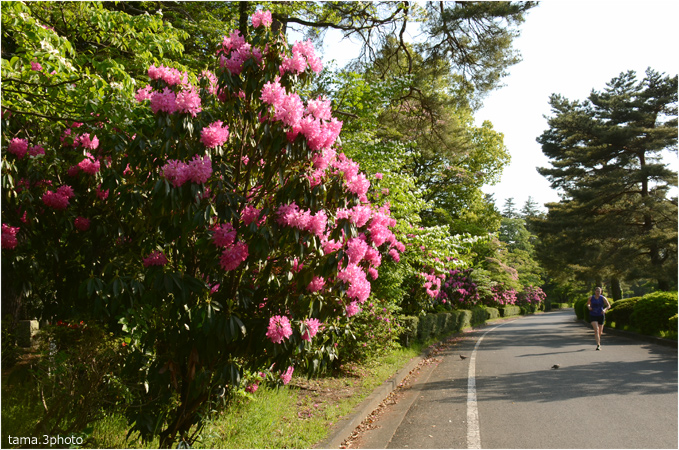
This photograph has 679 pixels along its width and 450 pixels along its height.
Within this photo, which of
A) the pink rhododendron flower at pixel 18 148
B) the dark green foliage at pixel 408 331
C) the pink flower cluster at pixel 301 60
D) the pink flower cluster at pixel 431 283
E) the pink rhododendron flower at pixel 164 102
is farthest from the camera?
the dark green foliage at pixel 408 331

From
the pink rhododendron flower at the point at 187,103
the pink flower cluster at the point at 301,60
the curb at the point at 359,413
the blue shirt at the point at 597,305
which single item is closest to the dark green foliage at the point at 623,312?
the blue shirt at the point at 597,305

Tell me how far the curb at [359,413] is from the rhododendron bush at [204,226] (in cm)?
127

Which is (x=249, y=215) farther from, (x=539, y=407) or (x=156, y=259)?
(x=539, y=407)

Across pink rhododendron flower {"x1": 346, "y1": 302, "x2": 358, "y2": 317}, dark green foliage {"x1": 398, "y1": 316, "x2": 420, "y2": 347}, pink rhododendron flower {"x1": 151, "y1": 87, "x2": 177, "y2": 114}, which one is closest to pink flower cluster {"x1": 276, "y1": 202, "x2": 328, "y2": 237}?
pink rhododendron flower {"x1": 346, "y1": 302, "x2": 358, "y2": 317}

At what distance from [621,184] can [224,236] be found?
25203 mm

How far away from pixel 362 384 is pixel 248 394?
10.7 ft

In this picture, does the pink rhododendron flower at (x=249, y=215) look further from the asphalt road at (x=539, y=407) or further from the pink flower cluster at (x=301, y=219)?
the asphalt road at (x=539, y=407)

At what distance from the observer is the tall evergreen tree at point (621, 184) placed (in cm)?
2239

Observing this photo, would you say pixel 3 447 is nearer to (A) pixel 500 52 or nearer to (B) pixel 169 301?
(B) pixel 169 301

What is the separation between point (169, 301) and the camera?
4062 mm

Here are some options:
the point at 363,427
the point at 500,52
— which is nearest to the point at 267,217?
the point at 363,427

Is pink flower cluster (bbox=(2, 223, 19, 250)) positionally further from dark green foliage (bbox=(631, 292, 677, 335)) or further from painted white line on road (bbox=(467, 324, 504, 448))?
dark green foliage (bbox=(631, 292, 677, 335))

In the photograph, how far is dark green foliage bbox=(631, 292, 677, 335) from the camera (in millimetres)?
16125

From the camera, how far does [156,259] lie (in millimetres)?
3992
